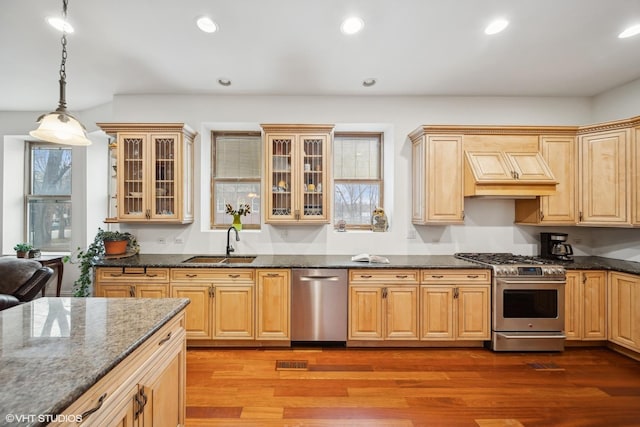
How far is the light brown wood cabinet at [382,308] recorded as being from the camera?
312 centimetres

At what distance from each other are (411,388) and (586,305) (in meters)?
2.22

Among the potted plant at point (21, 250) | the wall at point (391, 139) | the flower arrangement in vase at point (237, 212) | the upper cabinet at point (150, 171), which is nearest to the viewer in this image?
the upper cabinet at point (150, 171)

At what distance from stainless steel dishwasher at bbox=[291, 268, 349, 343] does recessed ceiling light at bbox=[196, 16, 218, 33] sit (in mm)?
2372

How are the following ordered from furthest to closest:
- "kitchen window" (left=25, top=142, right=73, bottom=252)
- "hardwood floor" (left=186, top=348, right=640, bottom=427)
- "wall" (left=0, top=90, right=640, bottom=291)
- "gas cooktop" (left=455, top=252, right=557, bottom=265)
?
1. "kitchen window" (left=25, top=142, right=73, bottom=252)
2. "wall" (left=0, top=90, right=640, bottom=291)
3. "gas cooktop" (left=455, top=252, right=557, bottom=265)
4. "hardwood floor" (left=186, top=348, right=640, bottom=427)

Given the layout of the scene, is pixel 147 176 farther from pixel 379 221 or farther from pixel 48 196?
pixel 379 221

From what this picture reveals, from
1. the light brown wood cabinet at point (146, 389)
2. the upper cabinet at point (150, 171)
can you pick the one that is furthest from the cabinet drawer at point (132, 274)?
the light brown wood cabinet at point (146, 389)

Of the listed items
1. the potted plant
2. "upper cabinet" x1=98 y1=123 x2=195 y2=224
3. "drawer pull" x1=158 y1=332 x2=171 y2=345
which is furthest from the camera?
the potted plant

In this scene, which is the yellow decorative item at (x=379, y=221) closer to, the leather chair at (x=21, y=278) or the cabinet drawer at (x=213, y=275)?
the cabinet drawer at (x=213, y=275)

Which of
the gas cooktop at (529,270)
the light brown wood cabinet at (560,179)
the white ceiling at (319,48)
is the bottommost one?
the gas cooktop at (529,270)

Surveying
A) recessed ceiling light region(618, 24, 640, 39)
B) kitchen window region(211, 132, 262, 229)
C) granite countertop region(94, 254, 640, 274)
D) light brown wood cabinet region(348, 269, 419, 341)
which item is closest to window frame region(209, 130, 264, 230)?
kitchen window region(211, 132, 262, 229)

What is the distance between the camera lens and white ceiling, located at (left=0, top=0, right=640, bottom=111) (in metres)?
2.39

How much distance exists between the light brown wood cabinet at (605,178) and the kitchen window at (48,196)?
7049 mm

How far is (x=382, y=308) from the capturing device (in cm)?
312

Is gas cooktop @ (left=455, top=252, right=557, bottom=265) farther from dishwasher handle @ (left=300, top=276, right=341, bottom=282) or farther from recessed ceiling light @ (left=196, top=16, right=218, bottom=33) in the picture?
recessed ceiling light @ (left=196, top=16, right=218, bottom=33)
